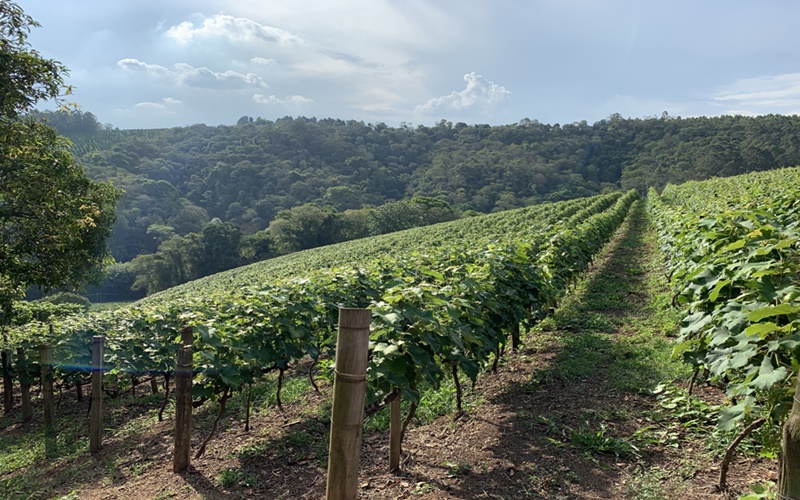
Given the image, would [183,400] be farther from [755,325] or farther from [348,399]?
[755,325]

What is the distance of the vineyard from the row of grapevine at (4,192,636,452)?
20 mm

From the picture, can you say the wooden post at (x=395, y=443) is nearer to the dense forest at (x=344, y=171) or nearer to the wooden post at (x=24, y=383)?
the wooden post at (x=24, y=383)

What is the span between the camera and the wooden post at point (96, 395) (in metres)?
5.29

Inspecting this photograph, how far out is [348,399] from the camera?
7.41 ft

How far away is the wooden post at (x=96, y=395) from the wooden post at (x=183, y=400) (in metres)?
1.57

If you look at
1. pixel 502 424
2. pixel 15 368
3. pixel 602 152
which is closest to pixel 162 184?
pixel 602 152

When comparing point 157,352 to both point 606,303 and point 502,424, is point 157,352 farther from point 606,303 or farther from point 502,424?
point 606,303

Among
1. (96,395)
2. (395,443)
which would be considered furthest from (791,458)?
(96,395)

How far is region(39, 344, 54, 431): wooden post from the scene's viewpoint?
21.3ft

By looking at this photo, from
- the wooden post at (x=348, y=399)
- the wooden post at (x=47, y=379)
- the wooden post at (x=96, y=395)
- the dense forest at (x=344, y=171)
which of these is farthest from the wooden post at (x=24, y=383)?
the dense forest at (x=344, y=171)

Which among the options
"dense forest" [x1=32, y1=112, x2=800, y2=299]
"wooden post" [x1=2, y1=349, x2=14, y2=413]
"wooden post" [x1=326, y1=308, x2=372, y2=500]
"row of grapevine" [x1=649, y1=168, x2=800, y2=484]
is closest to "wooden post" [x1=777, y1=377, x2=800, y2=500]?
"row of grapevine" [x1=649, y1=168, x2=800, y2=484]

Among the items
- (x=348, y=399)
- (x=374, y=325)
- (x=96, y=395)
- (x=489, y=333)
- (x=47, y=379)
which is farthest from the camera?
(x=47, y=379)

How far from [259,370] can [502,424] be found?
258cm

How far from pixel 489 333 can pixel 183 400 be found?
9.78ft
